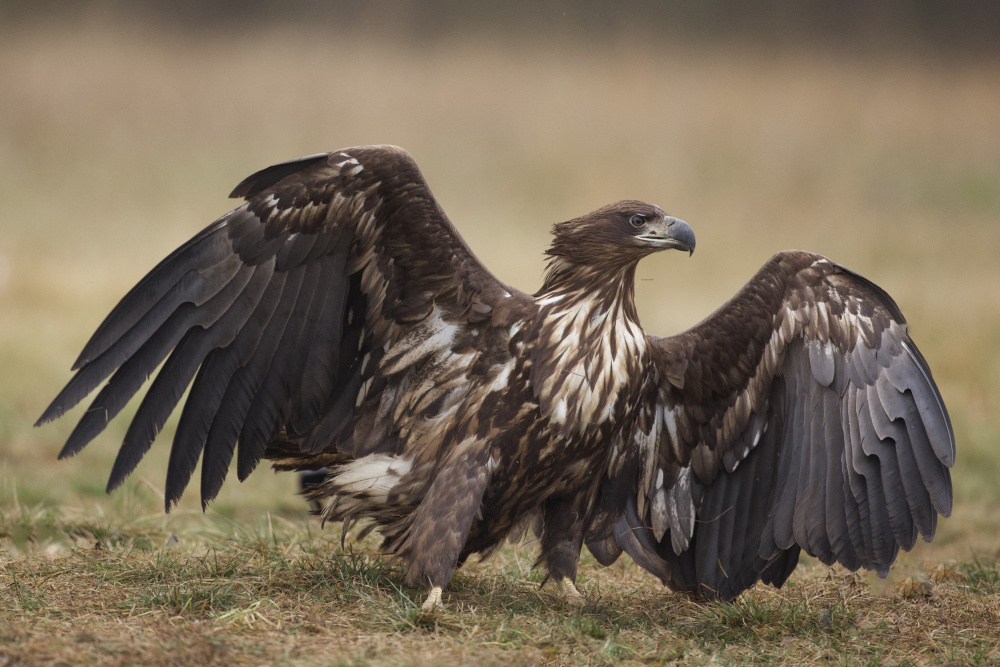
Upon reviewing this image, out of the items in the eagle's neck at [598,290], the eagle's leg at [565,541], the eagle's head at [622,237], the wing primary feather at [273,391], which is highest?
the eagle's head at [622,237]

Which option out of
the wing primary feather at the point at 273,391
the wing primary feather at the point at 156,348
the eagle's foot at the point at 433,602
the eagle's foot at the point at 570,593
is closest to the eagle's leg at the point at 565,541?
the eagle's foot at the point at 570,593

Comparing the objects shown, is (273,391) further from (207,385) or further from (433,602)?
(433,602)

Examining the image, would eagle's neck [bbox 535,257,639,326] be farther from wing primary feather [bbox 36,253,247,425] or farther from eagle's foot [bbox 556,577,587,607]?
wing primary feather [bbox 36,253,247,425]

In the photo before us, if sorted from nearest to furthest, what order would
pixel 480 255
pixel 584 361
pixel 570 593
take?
Result: pixel 584 361, pixel 570 593, pixel 480 255

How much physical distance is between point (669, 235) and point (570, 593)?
1441mm

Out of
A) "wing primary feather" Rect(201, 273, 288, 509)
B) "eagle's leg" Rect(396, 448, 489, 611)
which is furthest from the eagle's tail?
"wing primary feather" Rect(201, 273, 288, 509)

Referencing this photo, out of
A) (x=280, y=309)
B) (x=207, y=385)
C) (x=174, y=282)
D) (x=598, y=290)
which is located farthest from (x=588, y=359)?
(x=174, y=282)

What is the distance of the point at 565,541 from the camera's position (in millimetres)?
4219

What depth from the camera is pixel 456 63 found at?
50.6 feet

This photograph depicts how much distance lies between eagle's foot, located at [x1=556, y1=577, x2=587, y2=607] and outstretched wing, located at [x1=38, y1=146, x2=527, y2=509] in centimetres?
93

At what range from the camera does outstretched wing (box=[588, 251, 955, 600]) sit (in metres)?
3.98

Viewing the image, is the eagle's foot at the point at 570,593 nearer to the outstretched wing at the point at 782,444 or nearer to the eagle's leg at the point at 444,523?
the outstretched wing at the point at 782,444

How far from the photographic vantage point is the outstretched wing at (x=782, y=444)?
398 centimetres

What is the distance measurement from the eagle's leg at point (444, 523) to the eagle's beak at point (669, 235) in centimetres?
104
